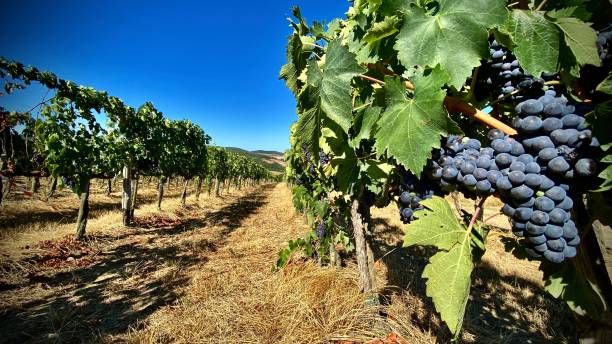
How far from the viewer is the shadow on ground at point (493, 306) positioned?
3.82 m

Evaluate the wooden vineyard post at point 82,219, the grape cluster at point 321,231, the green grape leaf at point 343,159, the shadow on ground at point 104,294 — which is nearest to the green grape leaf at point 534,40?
the green grape leaf at point 343,159

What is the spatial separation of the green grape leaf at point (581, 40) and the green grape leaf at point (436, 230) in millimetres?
570

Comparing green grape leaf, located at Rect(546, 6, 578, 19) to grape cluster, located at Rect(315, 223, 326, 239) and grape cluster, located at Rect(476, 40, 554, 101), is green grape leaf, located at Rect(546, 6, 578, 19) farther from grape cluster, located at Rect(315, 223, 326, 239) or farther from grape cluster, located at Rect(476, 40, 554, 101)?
grape cluster, located at Rect(315, 223, 326, 239)

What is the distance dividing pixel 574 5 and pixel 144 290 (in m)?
6.94

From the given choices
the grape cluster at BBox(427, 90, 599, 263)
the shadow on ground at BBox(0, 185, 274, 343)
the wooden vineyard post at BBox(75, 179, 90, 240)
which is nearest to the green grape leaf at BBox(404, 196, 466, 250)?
the grape cluster at BBox(427, 90, 599, 263)

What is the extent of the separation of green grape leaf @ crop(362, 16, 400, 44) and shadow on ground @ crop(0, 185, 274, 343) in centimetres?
501

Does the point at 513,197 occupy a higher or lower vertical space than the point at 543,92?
lower

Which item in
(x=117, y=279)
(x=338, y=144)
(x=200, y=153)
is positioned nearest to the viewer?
(x=338, y=144)

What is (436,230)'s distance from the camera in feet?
3.46

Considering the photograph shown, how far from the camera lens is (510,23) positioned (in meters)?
0.92

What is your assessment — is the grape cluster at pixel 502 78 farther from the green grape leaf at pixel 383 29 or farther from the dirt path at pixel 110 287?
the dirt path at pixel 110 287

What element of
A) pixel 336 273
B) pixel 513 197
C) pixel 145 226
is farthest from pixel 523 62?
pixel 145 226

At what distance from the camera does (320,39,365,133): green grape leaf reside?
105 centimetres

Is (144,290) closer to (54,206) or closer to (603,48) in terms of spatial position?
(603,48)
